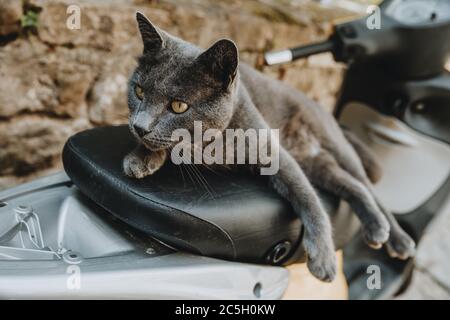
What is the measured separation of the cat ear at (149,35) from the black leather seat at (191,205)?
0.25 metres

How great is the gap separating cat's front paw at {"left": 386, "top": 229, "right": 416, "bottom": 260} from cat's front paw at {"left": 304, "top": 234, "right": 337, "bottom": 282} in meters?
0.33

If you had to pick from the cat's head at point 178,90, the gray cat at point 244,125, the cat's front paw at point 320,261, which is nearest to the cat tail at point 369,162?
the gray cat at point 244,125

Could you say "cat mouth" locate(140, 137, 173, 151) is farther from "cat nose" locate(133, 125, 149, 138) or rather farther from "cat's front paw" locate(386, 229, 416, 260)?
"cat's front paw" locate(386, 229, 416, 260)

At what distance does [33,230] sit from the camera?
1040mm

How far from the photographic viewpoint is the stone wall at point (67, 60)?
1776mm

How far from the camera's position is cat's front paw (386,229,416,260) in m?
1.39

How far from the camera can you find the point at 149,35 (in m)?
1.11

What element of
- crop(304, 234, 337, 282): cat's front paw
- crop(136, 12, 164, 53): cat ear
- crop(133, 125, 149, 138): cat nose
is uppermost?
crop(136, 12, 164, 53): cat ear

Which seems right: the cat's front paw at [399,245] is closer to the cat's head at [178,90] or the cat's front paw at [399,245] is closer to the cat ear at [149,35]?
the cat's head at [178,90]

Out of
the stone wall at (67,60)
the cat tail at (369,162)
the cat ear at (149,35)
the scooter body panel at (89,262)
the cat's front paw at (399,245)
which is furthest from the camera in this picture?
the stone wall at (67,60)

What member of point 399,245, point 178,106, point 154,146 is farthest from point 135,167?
point 399,245

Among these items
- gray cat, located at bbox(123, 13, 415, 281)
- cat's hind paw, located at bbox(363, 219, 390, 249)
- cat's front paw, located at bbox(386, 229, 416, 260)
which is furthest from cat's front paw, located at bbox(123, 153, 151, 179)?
cat's front paw, located at bbox(386, 229, 416, 260)

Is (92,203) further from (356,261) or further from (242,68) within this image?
(356,261)

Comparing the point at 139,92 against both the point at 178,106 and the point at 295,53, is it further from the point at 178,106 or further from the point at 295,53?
the point at 295,53
